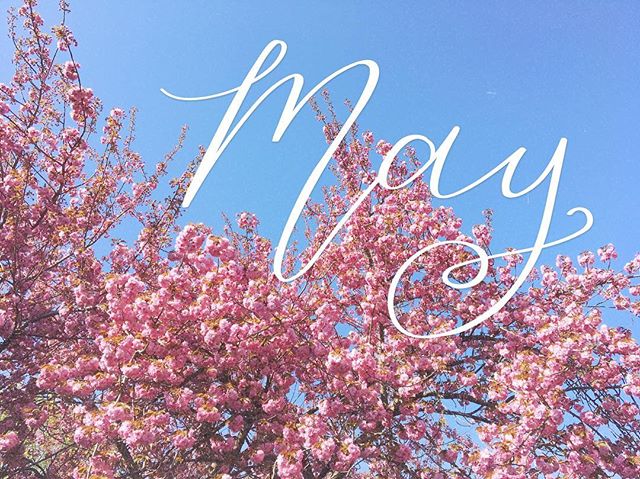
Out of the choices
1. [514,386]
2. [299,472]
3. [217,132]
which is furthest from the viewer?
[217,132]

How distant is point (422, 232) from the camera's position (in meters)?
9.02

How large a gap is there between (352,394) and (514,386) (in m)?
2.19

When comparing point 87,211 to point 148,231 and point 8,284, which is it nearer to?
point 148,231

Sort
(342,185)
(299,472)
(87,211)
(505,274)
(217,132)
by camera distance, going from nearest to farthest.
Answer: (299,472) < (87,211) < (217,132) < (505,274) < (342,185)

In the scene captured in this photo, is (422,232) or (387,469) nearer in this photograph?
(387,469)

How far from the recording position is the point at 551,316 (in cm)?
800

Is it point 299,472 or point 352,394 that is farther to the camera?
point 352,394

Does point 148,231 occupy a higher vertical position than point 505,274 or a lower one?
lower

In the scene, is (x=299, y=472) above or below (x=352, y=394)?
below

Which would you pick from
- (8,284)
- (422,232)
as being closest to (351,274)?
(422,232)

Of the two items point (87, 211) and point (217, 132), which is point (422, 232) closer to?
point (217, 132)

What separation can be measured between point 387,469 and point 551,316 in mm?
3614

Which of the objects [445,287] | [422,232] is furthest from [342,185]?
[445,287]

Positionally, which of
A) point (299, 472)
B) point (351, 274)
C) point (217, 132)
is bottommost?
point (299, 472)
